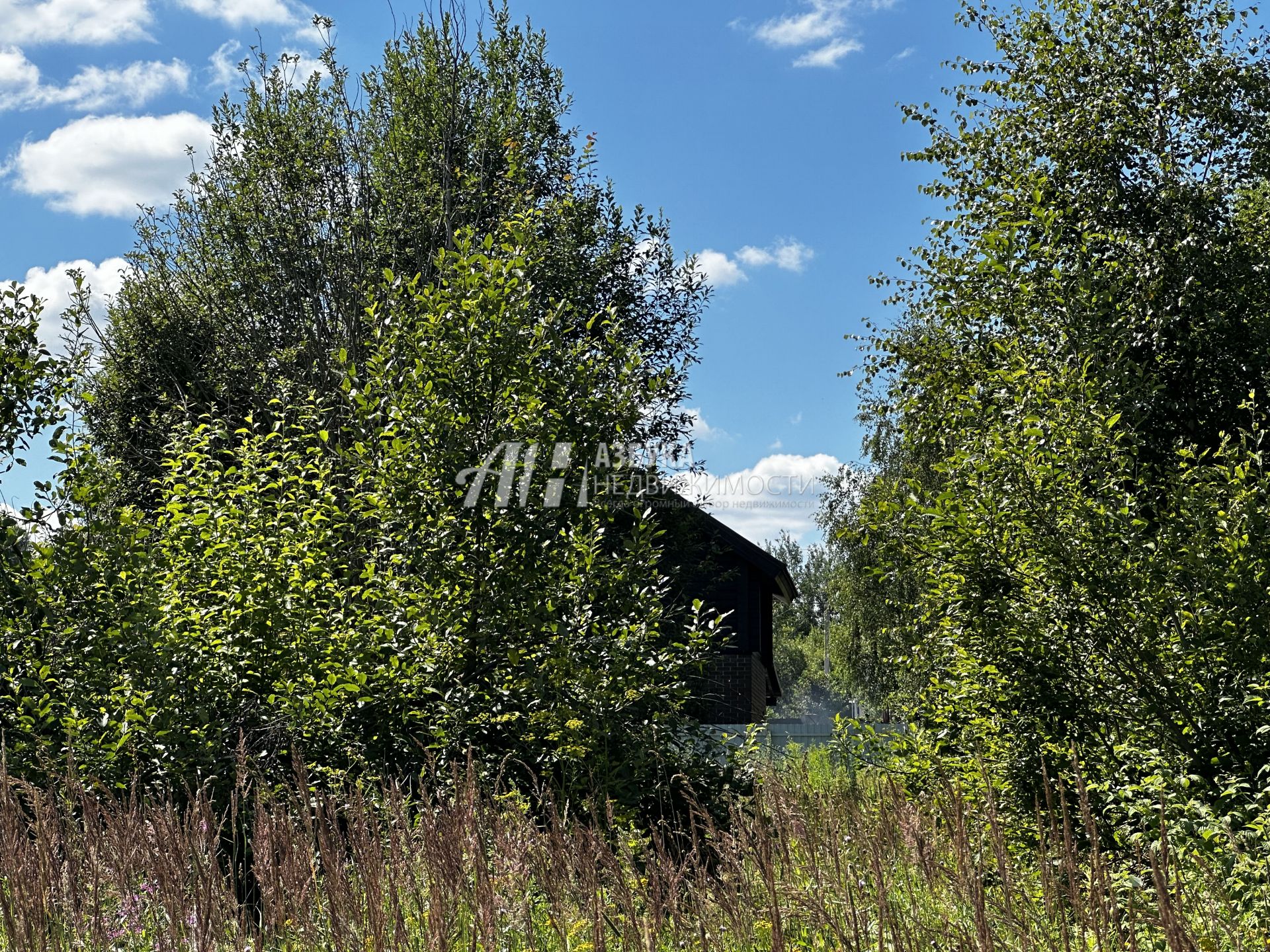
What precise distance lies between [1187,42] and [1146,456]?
4.65 meters

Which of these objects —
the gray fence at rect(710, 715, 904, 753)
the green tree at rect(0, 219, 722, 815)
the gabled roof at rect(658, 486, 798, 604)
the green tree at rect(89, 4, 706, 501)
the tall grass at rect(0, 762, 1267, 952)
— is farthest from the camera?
the gabled roof at rect(658, 486, 798, 604)

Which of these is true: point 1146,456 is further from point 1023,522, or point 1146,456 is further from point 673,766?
point 673,766

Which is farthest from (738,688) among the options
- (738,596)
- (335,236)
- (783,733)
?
(335,236)

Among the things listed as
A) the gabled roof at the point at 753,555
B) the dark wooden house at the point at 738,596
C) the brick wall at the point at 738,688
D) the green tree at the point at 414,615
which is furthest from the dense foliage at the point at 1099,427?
the brick wall at the point at 738,688

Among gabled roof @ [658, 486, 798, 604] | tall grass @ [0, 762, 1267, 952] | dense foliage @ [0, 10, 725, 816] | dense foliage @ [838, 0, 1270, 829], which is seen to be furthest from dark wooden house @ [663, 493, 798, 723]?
tall grass @ [0, 762, 1267, 952]

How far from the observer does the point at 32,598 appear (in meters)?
6.40

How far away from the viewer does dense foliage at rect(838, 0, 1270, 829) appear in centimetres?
662

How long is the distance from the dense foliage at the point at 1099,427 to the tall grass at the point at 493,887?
2.10 feet

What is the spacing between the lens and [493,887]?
3.49 meters

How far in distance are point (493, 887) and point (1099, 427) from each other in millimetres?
5215

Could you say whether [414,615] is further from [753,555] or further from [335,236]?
[753,555]

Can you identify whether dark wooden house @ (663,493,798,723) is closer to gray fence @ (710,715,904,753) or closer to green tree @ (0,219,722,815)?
gray fence @ (710,715,904,753)

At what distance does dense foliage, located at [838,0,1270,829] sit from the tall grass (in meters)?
0.64

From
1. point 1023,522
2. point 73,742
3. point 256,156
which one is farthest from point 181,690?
point 256,156
